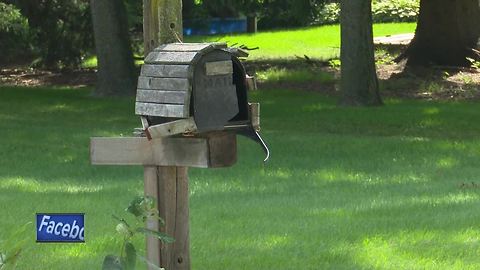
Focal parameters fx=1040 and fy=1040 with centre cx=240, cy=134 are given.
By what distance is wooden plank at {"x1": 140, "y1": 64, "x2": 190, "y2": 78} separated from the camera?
4.71 metres

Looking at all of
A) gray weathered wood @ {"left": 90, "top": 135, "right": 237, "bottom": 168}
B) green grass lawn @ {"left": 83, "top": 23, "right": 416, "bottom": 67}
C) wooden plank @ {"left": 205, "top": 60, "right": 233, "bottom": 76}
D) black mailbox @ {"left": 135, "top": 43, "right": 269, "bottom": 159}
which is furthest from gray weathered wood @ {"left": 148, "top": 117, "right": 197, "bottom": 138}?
green grass lawn @ {"left": 83, "top": 23, "right": 416, "bottom": 67}

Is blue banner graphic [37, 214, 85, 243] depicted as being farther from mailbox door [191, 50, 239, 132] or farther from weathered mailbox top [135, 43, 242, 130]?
mailbox door [191, 50, 239, 132]

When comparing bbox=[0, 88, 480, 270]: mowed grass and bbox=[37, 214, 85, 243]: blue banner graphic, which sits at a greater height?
bbox=[37, 214, 85, 243]: blue banner graphic

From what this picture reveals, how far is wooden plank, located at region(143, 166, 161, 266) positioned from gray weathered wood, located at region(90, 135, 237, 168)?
0.35 ft

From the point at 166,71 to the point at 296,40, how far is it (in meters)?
31.9

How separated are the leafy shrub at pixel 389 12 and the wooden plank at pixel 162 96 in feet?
125

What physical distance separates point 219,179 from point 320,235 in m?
3.06

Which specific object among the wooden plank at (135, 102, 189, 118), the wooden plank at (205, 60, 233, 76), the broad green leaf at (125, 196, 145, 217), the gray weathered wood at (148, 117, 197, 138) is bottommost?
the broad green leaf at (125, 196, 145, 217)

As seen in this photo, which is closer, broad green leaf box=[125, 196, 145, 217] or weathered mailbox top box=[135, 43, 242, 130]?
broad green leaf box=[125, 196, 145, 217]

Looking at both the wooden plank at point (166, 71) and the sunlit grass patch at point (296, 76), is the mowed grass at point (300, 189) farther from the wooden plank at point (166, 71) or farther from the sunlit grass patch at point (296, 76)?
the sunlit grass patch at point (296, 76)

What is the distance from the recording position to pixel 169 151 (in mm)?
4969

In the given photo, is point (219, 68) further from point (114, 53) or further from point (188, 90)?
point (114, 53)

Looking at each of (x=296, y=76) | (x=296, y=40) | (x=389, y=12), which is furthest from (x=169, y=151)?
(x=389, y=12)

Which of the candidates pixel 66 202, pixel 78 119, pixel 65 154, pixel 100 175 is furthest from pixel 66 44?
pixel 66 202
